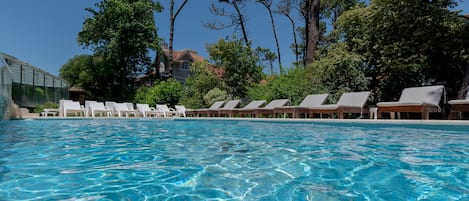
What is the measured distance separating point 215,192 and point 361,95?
29.6 feet

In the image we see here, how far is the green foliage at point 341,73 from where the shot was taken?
40.4ft

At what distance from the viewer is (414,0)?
11383mm

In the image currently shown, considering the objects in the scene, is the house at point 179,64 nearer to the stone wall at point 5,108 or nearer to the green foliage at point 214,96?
the green foliage at point 214,96

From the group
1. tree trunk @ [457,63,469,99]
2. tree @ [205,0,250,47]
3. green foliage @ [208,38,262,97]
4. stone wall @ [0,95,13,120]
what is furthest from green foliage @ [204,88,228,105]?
tree trunk @ [457,63,469,99]

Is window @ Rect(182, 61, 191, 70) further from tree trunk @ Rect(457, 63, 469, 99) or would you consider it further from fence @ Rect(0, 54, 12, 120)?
tree trunk @ Rect(457, 63, 469, 99)

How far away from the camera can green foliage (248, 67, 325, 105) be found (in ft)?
42.9

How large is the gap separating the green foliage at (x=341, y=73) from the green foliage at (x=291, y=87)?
454mm

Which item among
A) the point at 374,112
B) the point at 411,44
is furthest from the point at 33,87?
the point at 411,44

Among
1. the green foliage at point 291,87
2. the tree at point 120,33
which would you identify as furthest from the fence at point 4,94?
the tree at point 120,33

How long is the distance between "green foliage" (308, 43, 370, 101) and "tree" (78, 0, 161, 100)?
62.4 ft

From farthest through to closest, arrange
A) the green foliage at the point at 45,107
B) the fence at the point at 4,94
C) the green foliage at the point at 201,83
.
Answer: the green foliage at the point at 45,107
the green foliage at the point at 201,83
the fence at the point at 4,94

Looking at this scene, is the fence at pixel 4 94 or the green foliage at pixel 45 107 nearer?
the fence at pixel 4 94

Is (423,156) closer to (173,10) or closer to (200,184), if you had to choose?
(200,184)

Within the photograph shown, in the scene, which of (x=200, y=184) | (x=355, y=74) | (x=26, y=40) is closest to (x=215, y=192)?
(x=200, y=184)
